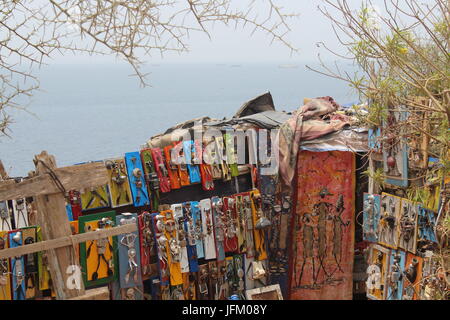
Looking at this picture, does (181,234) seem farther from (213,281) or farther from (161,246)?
(213,281)

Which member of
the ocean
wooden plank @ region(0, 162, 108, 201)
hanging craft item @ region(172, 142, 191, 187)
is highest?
wooden plank @ region(0, 162, 108, 201)

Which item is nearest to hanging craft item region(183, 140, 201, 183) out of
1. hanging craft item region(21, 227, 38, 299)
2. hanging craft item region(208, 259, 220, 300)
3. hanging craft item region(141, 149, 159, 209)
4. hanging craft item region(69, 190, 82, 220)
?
hanging craft item region(141, 149, 159, 209)

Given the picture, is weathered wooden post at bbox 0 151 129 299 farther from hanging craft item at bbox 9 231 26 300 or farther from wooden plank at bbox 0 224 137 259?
hanging craft item at bbox 9 231 26 300

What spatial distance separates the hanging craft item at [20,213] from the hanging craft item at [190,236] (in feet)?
4.82

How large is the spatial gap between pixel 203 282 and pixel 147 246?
2.52 ft

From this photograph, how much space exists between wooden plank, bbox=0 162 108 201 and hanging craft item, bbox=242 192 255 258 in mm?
2435

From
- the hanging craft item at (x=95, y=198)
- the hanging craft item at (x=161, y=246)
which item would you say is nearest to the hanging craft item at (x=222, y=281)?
the hanging craft item at (x=161, y=246)

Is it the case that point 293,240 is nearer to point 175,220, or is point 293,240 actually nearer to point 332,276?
point 332,276

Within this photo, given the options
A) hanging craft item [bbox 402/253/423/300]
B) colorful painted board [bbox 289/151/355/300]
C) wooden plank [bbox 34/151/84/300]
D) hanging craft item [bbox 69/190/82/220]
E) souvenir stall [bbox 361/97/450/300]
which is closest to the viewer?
wooden plank [bbox 34/151/84/300]

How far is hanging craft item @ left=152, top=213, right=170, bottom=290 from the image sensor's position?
6156 millimetres

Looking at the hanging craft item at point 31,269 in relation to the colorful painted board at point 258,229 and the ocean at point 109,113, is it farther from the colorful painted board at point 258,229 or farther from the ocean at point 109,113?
the ocean at point 109,113

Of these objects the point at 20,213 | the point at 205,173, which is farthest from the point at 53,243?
the point at 205,173

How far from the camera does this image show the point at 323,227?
692 cm
